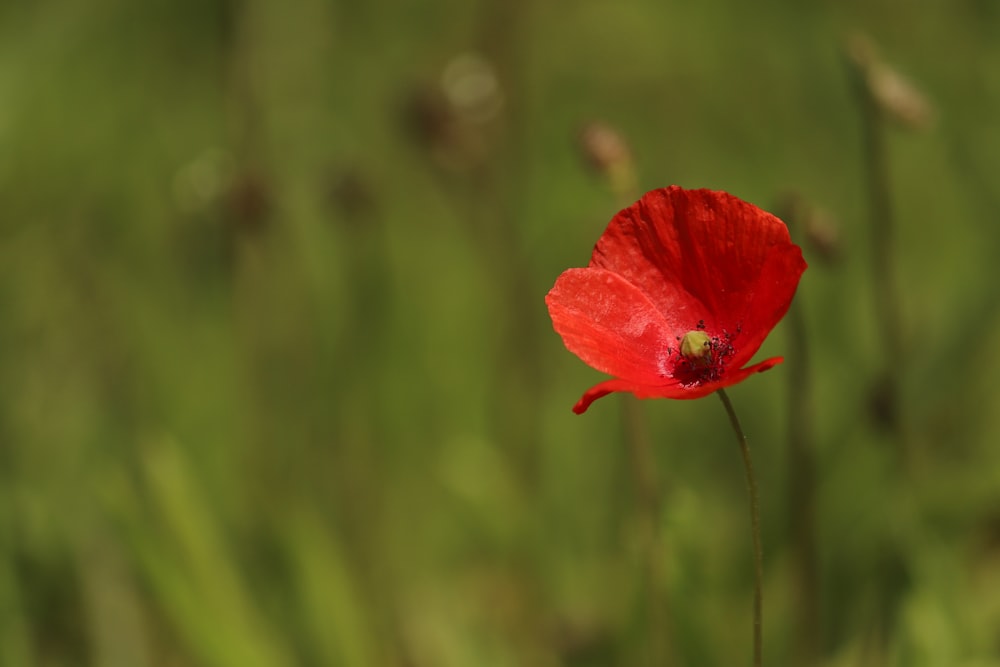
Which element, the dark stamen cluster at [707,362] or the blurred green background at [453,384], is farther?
the blurred green background at [453,384]

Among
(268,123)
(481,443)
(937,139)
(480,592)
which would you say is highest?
(268,123)

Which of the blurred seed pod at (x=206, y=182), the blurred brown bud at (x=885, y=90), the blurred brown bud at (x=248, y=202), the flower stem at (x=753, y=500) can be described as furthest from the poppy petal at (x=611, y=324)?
the blurred seed pod at (x=206, y=182)

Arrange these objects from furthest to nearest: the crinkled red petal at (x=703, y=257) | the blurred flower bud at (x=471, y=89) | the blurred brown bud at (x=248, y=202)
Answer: the blurred flower bud at (x=471, y=89) < the blurred brown bud at (x=248, y=202) < the crinkled red petal at (x=703, y=257)

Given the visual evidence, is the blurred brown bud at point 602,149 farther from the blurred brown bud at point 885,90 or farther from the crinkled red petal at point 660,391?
the crinkled red petal at point 660,391

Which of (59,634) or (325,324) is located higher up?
(325,324)

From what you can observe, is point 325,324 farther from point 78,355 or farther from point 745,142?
point 745,142

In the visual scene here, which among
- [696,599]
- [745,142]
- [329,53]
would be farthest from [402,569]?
[329,53]

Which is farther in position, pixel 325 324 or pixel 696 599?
pixel 325 324

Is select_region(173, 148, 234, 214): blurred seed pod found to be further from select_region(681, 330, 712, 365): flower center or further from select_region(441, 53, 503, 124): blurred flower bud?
select_region(681, 330, 712, 365): flower center
